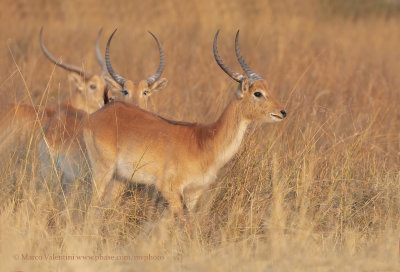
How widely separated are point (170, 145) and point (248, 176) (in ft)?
2.60

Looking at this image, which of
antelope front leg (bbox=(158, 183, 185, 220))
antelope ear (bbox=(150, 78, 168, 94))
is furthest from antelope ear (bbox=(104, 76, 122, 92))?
antelope front leg (bbox=(158, 183, 185, 220))

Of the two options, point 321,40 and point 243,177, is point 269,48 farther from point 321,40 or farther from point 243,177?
point 243,177

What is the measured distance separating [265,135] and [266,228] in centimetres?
275

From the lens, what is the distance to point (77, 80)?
9.51 meters

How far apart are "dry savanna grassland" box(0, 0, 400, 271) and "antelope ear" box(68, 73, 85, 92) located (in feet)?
1.89

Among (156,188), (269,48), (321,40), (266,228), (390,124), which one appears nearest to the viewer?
(266,228)

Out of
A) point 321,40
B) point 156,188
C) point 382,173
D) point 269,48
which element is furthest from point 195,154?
point 321,40

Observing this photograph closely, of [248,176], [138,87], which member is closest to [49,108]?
[138,87]

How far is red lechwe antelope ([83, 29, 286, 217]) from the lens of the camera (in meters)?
5.86

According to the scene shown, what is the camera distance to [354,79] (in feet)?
35.9

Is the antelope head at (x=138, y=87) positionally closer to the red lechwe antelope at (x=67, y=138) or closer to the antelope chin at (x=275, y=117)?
the red lechwe antelope at (x=67, y=138)

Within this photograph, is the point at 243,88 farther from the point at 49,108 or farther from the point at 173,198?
the point at 49,108

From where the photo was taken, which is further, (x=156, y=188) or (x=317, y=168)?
(x=317, y=168)

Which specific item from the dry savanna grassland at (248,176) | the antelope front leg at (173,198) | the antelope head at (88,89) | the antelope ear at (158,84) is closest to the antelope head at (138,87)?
the antelope ear at (158,84)
